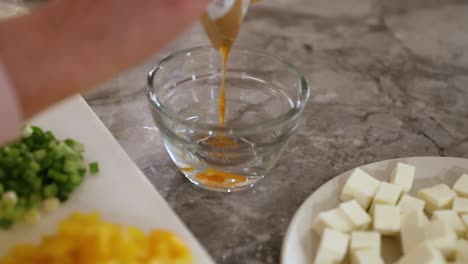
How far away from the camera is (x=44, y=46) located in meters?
0.64

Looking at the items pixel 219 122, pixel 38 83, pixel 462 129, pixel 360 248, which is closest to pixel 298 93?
pixel 219 122

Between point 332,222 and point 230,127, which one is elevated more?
point 230,127

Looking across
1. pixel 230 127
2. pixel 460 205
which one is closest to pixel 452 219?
pixel 460 205

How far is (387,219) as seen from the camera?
2.93ft

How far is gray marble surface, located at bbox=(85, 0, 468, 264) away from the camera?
980 mm

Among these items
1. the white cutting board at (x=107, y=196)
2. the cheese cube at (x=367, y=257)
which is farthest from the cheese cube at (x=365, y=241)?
the white cutting board at (x=107, y=196)

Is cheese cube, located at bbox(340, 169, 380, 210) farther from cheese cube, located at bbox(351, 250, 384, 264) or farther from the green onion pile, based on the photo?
the green onion pile

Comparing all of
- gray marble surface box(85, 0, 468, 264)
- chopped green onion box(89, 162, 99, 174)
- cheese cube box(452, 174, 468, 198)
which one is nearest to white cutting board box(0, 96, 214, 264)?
chopped green onion box(89, 162, 99, 174)

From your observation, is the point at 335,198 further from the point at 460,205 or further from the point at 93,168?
the point at 93,168

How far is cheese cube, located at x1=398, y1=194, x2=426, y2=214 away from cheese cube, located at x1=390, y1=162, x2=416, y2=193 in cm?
2

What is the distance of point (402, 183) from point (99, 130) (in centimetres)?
52

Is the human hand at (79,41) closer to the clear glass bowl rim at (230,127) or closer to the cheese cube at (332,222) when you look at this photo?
the clear glass bowl rim at (230,127)

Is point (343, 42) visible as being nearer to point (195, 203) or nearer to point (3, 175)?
point (195, 203)

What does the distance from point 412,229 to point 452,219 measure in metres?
0.08
